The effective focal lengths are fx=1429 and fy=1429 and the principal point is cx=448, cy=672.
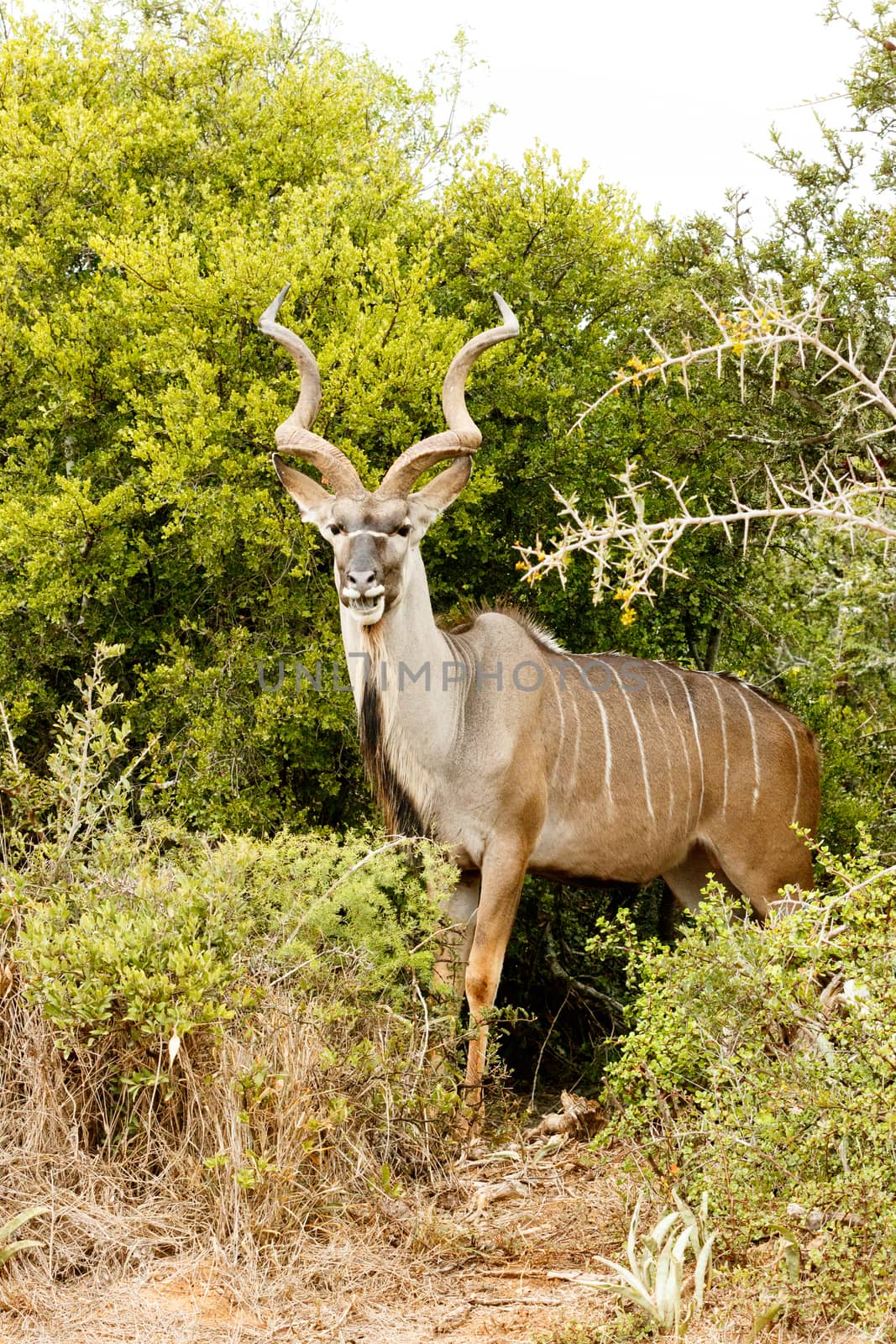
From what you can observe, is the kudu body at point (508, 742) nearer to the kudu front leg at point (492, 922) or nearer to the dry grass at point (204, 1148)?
the kudu front leg at point (492, 922)

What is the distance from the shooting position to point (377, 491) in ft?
15.8

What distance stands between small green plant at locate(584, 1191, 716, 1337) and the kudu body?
1.15 m

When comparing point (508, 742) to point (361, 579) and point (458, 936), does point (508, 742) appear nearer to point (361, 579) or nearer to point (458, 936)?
point (458, 936)

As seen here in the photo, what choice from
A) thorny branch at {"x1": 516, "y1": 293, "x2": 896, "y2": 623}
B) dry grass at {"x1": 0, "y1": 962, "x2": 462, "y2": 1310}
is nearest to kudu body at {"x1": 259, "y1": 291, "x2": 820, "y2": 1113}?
thorny branch at {"x1": 516, "y1": 293, "x2": 896, "y2": 623}

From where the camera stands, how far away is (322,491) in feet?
15.7

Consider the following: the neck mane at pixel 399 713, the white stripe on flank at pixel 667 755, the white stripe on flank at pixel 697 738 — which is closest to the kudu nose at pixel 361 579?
the neck mane at pixel 399 713

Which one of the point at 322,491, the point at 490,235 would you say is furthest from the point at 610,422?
the point at 322,491

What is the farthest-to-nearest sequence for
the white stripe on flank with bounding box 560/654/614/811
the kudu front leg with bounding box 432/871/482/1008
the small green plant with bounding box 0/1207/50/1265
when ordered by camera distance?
the white stripe on flank with bounding box 560/654/614/811 → the kudu front leg with bounding box 432/871/482/1008 → the small green plant with bounding box 0/1207/50/1265

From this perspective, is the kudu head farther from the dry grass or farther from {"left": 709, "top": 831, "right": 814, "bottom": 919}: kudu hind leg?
{"left": 709, "top": 831, "right": 814, "bottom": 919}: kudu hind leg

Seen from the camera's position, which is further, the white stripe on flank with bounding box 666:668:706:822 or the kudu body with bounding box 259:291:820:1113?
the white stripe on flank with bounding box 666:668:706:822

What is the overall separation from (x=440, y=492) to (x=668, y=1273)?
2.73 metres

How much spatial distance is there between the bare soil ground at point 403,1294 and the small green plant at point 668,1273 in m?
0.04

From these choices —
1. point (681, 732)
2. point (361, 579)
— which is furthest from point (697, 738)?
point (361, 579)

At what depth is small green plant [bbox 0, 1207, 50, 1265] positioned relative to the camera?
3.04 m
